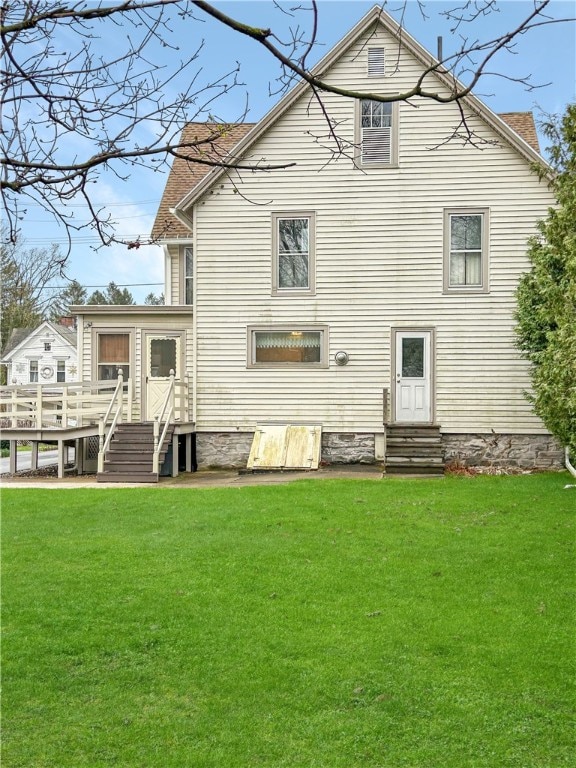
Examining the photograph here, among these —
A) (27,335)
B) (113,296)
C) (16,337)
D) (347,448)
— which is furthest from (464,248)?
(113,296)

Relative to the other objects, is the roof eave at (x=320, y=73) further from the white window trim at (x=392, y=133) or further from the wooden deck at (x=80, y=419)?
the wooden deck at (x=80, y=419)

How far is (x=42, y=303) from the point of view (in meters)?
46.3

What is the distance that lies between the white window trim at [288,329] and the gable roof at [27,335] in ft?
109

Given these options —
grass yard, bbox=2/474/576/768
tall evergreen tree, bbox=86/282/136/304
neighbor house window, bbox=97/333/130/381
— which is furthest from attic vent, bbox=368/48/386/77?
tall evergreen tree, bbox=86/282/136/304

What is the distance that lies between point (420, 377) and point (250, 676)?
11947 mm

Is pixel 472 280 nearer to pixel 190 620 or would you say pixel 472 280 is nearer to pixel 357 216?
pixel 357 216

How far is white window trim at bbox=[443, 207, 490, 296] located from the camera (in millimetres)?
16047

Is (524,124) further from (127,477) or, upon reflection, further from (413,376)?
(127,477)

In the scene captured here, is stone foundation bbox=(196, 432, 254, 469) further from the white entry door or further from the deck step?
the white entry door

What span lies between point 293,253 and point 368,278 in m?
1.77

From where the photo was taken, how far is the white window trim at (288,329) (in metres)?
16.4

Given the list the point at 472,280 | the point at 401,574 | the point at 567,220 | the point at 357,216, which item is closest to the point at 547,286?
the point at 567,220

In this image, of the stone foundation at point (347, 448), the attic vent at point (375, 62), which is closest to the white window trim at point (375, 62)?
the attic vent at point (375, 62)

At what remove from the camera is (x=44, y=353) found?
47.4m
